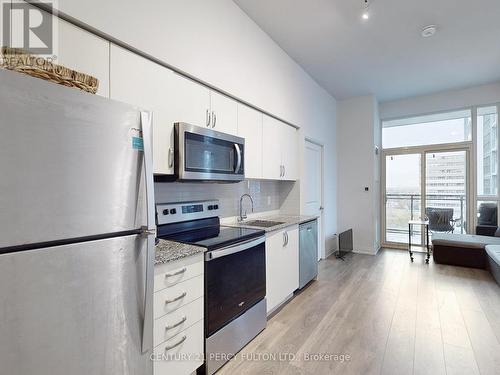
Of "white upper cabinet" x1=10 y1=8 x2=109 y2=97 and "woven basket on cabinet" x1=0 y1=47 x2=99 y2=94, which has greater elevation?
"white upper cabinet" x1=10 y1=8 x2=109 y2=97

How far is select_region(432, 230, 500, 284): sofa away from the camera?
154 inches

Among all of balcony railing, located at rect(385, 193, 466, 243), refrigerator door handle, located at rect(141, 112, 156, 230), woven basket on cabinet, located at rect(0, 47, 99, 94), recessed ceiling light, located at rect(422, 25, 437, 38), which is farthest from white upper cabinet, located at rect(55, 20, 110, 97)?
balcony railing, located at rect(385, 193, 466, 243)

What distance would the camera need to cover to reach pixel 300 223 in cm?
315

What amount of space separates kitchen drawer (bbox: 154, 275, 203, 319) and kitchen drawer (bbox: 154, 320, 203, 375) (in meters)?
0.19

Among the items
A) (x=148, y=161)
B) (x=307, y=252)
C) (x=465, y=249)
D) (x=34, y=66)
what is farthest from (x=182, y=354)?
(x=465, y=249)

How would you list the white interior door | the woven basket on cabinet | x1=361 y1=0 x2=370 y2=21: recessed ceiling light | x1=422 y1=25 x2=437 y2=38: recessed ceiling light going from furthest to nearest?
the white interior door
x1=422 y1=25 x2=437 y2=38: recessed ceiling light
x1=361 y1=0 x2=370 y2=21: recessed ceiling light
the woven basket on cabinet

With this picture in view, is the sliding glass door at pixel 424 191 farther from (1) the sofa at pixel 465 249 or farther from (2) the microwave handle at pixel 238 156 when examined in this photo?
(2) the microwave handle at pixel 238 156

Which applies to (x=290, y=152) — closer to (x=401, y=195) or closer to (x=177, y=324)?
(x=177, y=324)

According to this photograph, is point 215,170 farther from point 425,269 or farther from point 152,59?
point 425,269

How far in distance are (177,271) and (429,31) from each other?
12.1 feet

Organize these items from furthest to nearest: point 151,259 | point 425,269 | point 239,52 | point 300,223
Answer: point 425,269, point 300,223, point 239,52, point 151,259

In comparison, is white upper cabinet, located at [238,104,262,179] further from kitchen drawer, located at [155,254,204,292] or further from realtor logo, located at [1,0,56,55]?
realtor logo, located at [1,0,56,55]

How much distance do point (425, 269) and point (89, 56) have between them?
5.00 meters

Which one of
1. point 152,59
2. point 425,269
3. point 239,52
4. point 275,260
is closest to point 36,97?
point 152,59
